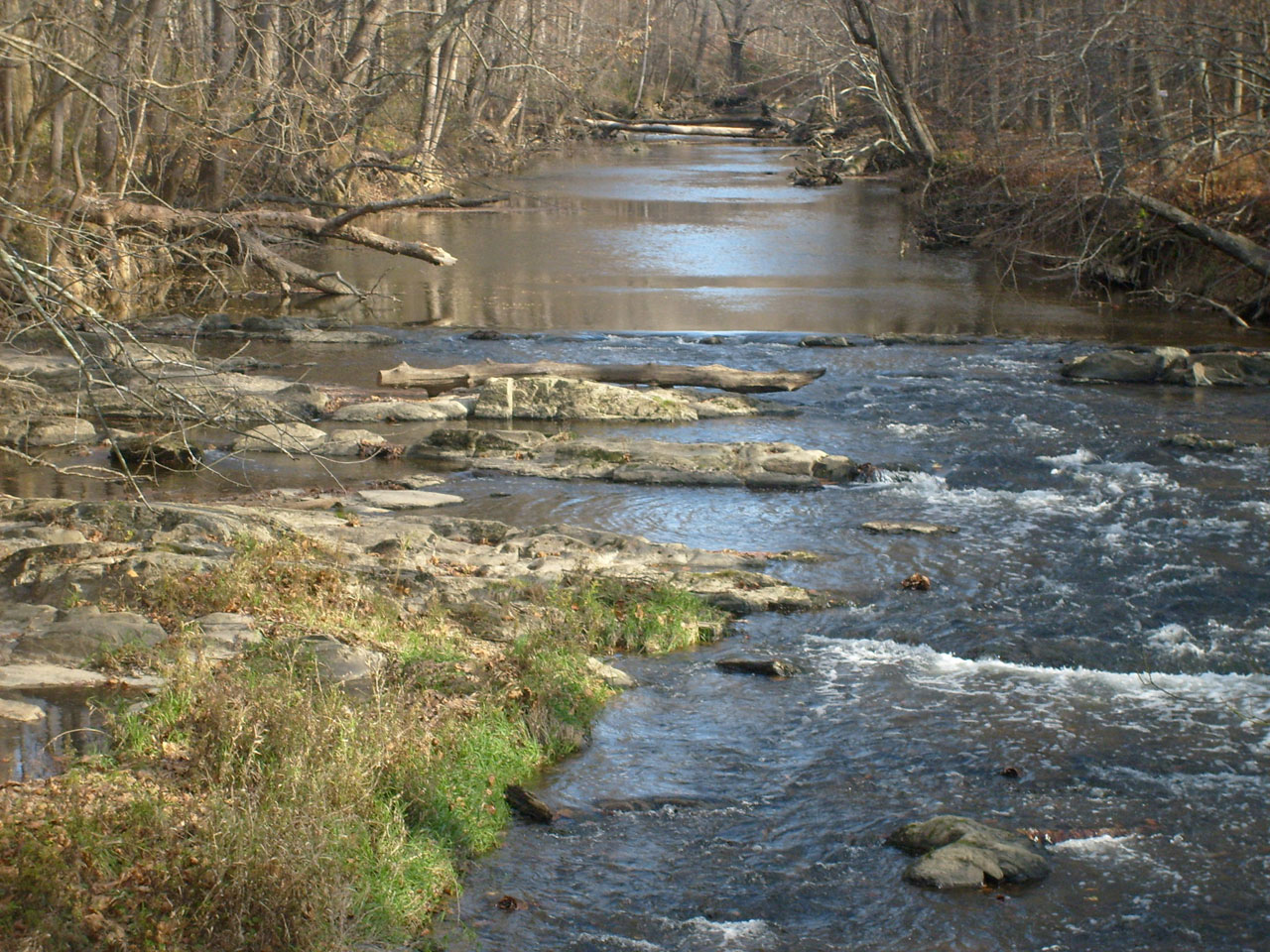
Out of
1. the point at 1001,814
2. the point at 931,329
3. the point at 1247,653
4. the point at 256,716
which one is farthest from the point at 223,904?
the point at 931,329

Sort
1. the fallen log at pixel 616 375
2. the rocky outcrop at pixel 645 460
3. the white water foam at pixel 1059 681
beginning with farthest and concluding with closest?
the fallen log at pixel 616 375
the rocky outcrop at pixel 645 460
the white water foam at pixel 1059 681

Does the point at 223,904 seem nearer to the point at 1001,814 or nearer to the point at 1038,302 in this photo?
the point at 1001,814

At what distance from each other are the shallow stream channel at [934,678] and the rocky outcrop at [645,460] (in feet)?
0.94

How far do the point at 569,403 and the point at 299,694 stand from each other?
904 cm

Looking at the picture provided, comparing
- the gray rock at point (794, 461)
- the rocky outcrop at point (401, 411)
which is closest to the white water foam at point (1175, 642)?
the gray rock at point (794, 461)

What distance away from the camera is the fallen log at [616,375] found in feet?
49.8

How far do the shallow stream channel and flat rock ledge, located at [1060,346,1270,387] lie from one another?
0.93 ft

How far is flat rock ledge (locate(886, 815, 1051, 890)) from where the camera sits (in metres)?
5.06

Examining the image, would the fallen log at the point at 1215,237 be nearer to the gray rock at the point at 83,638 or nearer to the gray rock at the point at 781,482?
the gray rock at the point at 781,482

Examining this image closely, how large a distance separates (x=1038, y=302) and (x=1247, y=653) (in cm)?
1482

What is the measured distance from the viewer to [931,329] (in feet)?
63.3

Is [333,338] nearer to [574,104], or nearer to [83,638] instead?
[574,104]

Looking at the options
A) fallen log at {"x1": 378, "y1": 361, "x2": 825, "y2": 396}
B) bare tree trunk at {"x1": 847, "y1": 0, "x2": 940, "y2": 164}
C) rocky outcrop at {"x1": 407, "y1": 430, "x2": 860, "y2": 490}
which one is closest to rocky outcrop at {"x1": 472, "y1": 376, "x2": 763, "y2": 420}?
fallen log at {"x1": 378, "y1": 361, "x2": 825, "y2": 396}

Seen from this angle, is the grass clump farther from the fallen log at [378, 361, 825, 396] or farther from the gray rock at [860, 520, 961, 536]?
the fallen log at [378, 361, 825, 396]
